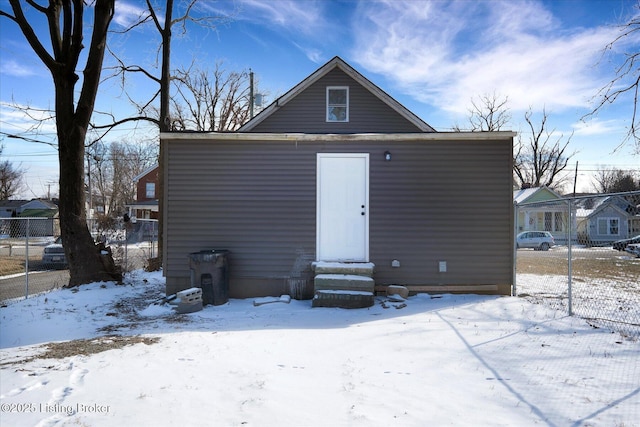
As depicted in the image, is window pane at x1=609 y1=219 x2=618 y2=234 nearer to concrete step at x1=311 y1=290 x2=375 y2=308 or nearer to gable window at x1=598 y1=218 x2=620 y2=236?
gable window at x1=598 y1=218 x2=620 y2=236

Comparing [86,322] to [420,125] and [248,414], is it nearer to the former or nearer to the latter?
[248,414]

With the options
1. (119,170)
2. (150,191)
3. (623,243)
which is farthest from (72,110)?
(119,170)

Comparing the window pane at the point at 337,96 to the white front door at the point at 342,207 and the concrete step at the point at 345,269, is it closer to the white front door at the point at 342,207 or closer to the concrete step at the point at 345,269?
the white front door at the point at 342,207

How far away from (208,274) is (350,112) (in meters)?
6.93

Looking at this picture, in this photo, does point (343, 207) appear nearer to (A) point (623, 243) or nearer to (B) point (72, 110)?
(A) point (623, 243)

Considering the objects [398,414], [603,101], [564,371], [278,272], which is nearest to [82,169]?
[278,272]

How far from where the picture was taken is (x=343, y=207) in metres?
7.68

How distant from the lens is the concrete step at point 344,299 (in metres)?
6.75

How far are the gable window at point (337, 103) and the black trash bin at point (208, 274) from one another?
6.40m

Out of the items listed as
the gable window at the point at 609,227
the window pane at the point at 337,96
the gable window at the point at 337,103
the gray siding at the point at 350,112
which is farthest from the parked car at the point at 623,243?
the window pane at the point at 337,96

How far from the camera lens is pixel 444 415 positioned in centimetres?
296

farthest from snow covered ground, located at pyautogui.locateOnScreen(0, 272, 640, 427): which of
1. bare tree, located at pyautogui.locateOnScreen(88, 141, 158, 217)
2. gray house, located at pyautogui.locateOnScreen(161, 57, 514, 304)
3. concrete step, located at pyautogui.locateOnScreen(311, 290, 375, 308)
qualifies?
bare tree, located at pyautogui.locateOnScreen(88, 141, 158, 217)

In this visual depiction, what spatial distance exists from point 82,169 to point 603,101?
1189 cm

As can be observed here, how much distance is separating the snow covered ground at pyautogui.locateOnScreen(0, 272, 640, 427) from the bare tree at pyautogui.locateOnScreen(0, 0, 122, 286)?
195 cm
